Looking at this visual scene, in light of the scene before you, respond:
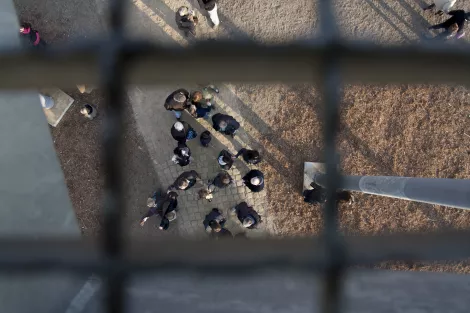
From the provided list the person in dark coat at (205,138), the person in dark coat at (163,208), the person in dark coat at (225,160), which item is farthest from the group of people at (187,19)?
the person in dark coat at (163,208)

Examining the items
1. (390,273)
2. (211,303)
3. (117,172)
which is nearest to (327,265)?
(117,172)

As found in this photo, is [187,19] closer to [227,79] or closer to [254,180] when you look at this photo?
[254,180]

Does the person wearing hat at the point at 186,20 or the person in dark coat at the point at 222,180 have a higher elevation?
the person wearing hat at the point at 186,20

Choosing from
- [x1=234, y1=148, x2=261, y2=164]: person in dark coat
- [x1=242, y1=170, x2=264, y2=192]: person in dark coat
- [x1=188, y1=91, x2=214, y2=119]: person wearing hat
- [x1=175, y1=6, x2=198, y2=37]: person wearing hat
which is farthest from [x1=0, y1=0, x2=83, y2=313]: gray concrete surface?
[x1=234, y1=148, x2=261, y2=164]: person in dark coat

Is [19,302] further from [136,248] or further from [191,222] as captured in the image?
[136,248]

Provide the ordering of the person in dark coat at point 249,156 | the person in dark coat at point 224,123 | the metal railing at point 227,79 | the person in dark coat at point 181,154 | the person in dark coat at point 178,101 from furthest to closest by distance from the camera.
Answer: the person in dark coat at point 249,156 → the person in dark coat at point 224,123 → the person in dark coat at point 181,154 → the person in dark coat at point 178,101 → the metal railing at point 227,79

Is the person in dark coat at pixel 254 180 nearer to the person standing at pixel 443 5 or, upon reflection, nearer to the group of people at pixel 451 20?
the group of people at pixel 451 20

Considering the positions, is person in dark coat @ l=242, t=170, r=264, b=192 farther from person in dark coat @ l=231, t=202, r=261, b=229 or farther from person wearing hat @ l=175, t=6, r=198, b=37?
person wearing hat @ l=175, t=6, r=198, b=37
